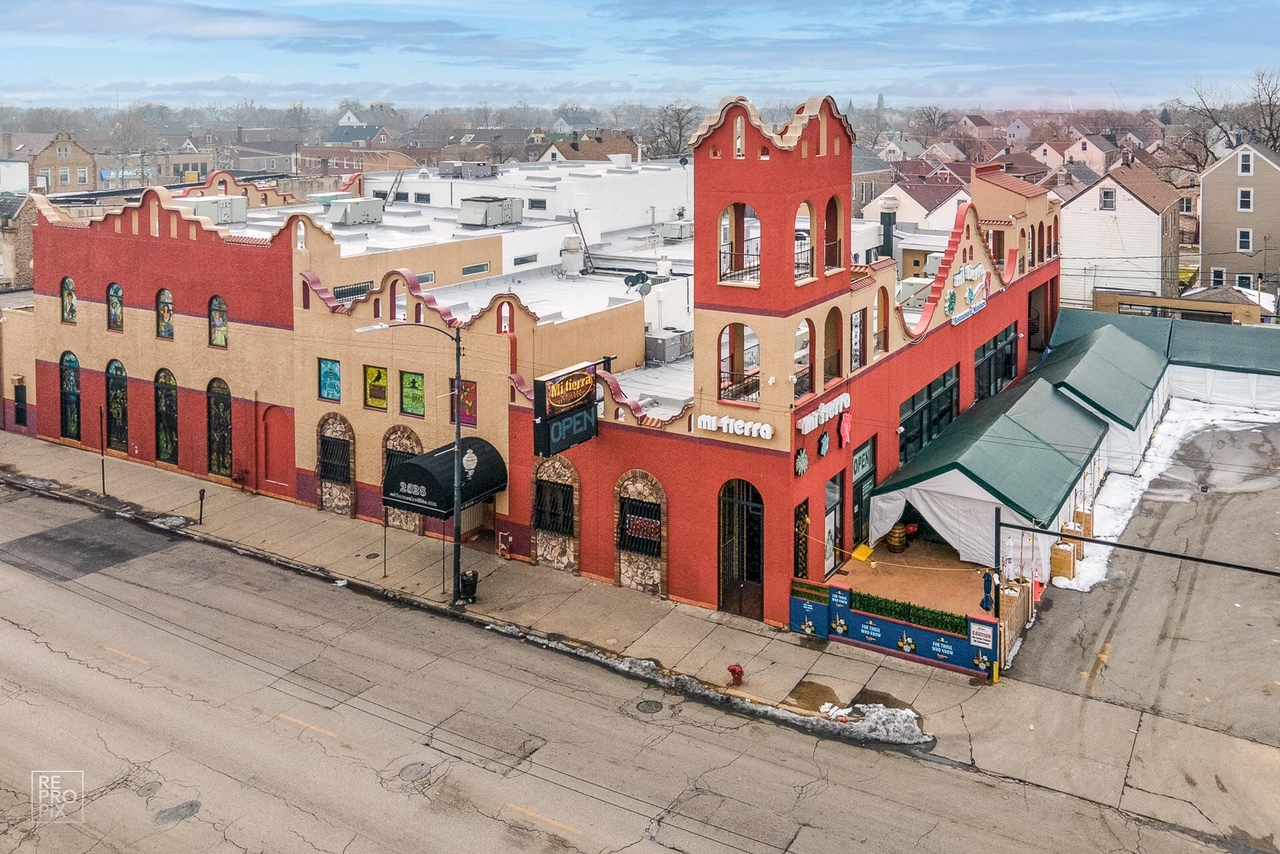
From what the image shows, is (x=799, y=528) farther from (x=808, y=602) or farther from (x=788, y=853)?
(x=788, y=853)

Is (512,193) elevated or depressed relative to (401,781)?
elevated

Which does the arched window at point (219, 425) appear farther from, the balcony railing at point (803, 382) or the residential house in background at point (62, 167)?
the residential house in background at point (62, 167)

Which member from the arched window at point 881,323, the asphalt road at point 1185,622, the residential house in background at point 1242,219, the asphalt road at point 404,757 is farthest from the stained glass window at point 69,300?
the residential house in background at point 1242,219

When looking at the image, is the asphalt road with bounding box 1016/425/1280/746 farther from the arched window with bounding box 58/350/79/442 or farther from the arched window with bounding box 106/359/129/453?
the arched window with bounding box 58/350/79/442

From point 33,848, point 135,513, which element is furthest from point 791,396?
point 135,513

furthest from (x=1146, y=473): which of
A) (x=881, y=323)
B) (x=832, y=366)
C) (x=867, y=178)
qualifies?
(x=867, y=178)
